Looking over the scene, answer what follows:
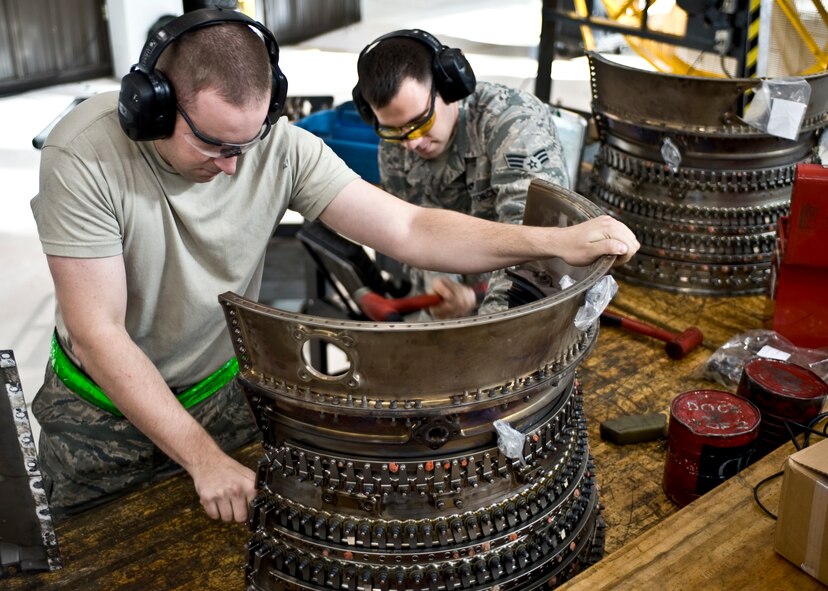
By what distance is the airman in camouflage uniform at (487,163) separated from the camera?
7.27ft

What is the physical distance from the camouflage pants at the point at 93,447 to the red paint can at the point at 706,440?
0.99 meters

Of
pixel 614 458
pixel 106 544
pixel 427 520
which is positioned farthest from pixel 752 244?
pixel 106 544

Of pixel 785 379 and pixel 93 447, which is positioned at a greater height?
pixel 785 379

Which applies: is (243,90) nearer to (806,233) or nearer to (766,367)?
(766,367)

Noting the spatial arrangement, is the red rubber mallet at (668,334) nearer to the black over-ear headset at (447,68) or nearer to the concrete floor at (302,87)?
the black over-ear headset at (447,68)

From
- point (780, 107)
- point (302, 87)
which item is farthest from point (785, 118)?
point (302, 87)

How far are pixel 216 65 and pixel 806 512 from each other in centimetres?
120

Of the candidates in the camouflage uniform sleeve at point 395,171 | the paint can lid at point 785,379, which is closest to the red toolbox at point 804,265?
the paint can lid at point 785,379

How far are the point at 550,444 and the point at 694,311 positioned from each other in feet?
4.06

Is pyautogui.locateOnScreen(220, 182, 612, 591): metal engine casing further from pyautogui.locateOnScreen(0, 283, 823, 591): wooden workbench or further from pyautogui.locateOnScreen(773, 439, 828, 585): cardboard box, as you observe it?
pyautogui.locateOnScreen(773, 439, 828, 585): cardboard box

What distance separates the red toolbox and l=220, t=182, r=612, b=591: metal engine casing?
88 centimetres

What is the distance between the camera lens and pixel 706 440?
64.6 inches

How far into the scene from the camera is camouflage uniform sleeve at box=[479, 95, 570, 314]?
2.18 m

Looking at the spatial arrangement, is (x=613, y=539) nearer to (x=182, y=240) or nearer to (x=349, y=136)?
(x=182, y=240)
